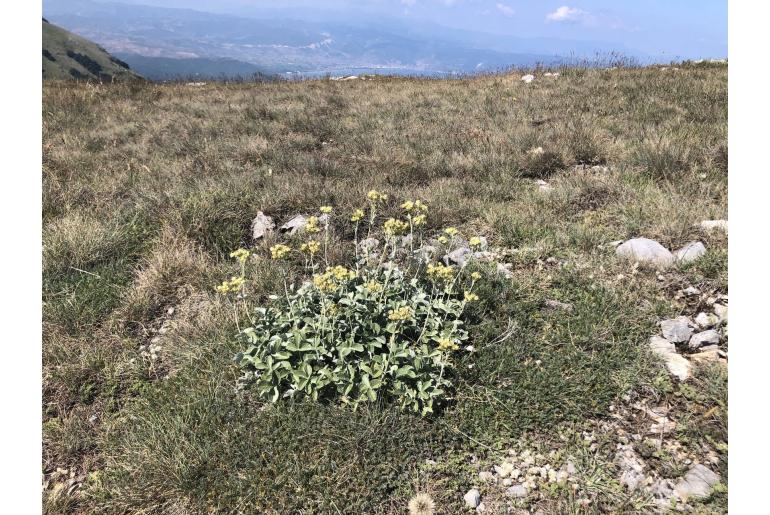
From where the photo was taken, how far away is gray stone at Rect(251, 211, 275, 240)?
5.14m

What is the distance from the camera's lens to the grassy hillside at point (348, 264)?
2531 millimetres

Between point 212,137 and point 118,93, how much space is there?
294 inches

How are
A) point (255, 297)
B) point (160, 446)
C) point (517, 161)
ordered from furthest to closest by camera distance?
point (517, 161) → point (255, 297) → point (160, 446)

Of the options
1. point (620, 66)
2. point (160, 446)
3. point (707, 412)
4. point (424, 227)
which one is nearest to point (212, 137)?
point (424, 227)

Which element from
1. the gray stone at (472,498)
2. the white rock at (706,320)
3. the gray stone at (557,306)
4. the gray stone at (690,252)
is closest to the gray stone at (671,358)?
the white rock at (706,320)

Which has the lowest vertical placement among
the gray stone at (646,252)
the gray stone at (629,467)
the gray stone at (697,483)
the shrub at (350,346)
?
the gray stone at (629,467)

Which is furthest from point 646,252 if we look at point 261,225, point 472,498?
point 261,225

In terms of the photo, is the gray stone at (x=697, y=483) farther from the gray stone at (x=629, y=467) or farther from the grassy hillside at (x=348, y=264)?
the gray stone at (x=629, y=467)

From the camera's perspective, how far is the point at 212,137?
29.9 ft

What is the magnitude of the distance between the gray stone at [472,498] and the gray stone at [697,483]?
3.40ft

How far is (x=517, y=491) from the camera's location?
2486 millimetres

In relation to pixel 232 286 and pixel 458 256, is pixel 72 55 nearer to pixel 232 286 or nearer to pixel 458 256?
pixel 458 256

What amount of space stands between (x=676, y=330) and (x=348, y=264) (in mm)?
2803

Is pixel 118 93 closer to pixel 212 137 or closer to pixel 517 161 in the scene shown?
pixel 212 137
